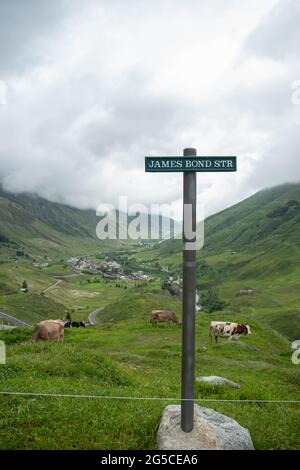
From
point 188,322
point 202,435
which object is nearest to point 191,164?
point 188,322

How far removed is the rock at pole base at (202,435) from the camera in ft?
30.4

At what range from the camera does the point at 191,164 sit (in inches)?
387

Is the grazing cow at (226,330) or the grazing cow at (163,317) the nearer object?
the grazing cow at (226,330)

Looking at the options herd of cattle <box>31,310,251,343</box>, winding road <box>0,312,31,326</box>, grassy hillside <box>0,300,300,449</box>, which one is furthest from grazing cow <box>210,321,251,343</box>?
winding road <box>0,312,31,326</box>

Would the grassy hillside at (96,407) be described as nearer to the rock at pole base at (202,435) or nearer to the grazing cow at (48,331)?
the rock at pole base at (202,435)

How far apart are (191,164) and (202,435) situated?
6.81 meters

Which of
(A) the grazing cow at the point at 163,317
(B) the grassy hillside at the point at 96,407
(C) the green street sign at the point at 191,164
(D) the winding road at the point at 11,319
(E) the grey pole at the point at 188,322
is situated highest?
(C) the green street sign at the point at 191,164

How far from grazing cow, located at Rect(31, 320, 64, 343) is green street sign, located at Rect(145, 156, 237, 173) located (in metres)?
22.3

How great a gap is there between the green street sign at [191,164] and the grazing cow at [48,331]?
22294 millimetres

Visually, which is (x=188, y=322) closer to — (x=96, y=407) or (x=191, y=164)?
(x=191, y=164)

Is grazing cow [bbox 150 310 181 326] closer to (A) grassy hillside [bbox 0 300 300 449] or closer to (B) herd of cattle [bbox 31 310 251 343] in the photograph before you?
(B) herd of cattle [bbox 31 310 251 343]

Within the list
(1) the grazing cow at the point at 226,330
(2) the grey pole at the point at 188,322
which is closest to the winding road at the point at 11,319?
(1) the grazing cow at the point at 226,330
